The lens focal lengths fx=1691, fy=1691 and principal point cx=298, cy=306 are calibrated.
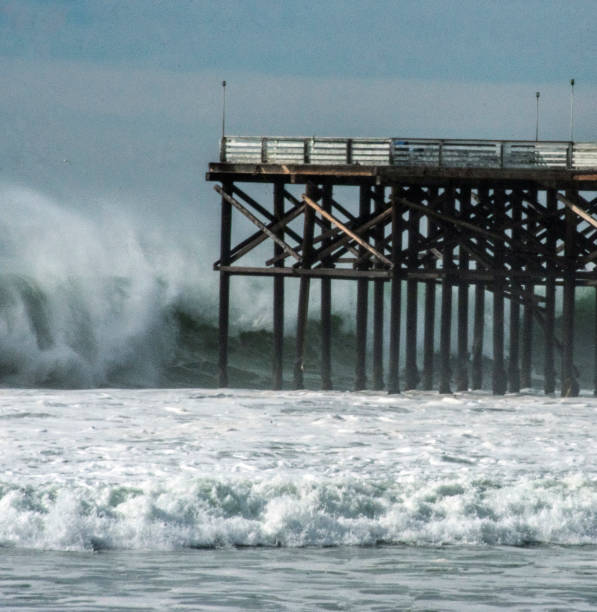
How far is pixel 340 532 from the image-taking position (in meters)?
14.4

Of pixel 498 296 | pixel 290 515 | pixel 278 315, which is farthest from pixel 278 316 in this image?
pixel 290 515

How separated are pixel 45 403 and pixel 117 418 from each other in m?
2.05

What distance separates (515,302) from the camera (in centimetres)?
3347

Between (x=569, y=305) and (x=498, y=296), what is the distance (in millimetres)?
1763

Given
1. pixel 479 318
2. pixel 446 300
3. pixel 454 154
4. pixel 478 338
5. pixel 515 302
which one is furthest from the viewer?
pixel 515 302

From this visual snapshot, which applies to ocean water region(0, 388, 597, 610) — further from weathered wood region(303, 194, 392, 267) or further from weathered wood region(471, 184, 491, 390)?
weathered wood region(471, 184, 491, 390)

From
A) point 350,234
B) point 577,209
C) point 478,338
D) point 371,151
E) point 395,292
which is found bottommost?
point 478,338

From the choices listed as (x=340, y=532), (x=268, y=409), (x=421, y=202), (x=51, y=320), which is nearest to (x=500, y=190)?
(x=421, y=202)

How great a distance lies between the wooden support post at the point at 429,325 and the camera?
1175 inches

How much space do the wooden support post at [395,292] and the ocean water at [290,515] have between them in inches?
283

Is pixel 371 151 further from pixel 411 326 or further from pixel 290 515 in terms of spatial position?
pixel 290 515

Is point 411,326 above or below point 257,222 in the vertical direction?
below

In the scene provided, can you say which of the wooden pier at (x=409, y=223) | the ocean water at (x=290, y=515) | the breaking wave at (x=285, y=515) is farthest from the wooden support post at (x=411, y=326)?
the breaking wave at (x=285, y=515)

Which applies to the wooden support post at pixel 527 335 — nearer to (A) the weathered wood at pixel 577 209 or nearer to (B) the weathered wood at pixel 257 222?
(A) the weathered wood at pixel 577 209
